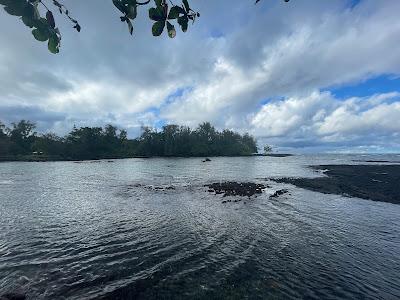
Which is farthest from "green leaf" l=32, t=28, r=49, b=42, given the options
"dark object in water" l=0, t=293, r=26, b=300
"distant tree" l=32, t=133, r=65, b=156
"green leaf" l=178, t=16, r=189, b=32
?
"distant tree" l=32, t=133, r=65, b=156

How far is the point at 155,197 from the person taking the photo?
33.3 meters

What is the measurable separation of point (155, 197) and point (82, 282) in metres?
21.7

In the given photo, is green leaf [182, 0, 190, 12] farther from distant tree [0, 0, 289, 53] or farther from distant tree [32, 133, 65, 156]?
distant tree [32, 133, 65, 156]

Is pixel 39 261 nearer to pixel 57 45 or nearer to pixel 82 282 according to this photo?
pixel 82 282

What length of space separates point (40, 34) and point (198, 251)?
1468 centimetres

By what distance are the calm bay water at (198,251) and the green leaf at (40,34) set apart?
1045 cm

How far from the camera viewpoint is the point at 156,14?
3.39 meters

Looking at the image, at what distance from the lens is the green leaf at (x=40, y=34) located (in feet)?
9.67

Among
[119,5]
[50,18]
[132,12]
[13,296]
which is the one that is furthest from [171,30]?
[13,296]

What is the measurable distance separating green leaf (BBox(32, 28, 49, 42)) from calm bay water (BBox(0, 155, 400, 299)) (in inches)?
411

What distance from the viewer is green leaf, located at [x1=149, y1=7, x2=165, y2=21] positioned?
3.36 m

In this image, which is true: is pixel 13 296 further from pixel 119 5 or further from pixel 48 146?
pixel 48 146

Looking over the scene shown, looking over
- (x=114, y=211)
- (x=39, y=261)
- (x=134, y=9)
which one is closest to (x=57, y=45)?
(x=134, y=9)

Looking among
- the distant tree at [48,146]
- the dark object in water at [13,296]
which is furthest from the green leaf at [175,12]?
the distant tree at [48,146]
